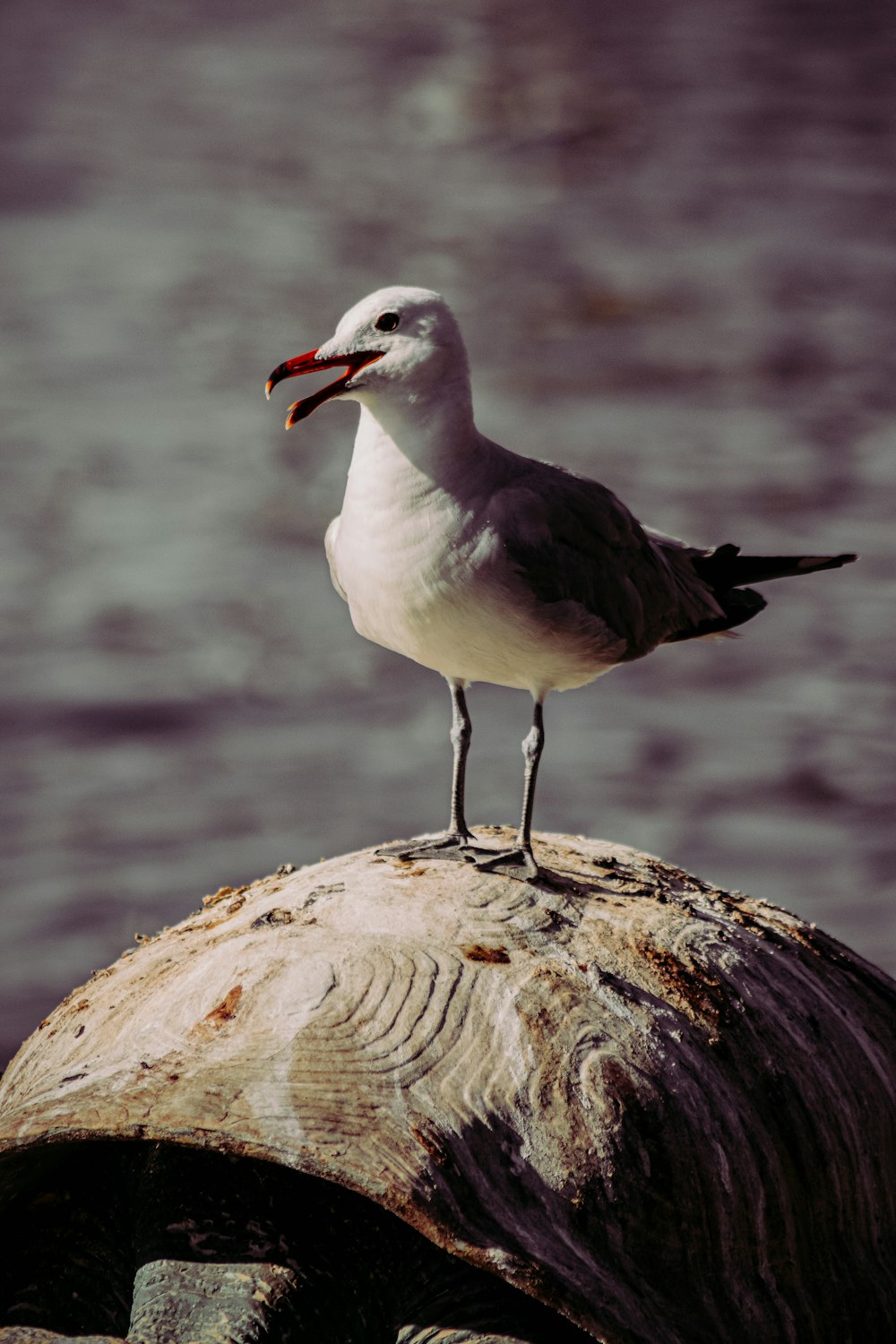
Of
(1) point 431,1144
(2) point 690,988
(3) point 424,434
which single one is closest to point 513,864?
(2) point 690,988

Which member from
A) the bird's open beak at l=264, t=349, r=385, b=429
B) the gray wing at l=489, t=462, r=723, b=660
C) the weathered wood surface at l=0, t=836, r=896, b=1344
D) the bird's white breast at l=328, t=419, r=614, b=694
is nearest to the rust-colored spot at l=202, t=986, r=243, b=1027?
the weathered wood surface at l=0, t=836, r=896, b=1344

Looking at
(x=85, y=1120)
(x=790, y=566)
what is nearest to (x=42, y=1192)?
(x=85, y=1120)

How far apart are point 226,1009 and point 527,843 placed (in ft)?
3.36

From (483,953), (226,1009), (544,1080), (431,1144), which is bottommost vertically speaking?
(431,1144)

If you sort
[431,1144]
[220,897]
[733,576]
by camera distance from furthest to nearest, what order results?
[733,576] → [220,897] → [431,1144]

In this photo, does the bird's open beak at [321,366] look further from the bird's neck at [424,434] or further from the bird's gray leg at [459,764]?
the bird's gray leg at [459,764]

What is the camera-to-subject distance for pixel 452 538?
4.26m

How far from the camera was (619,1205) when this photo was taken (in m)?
3.91

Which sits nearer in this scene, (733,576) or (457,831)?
(457,831)

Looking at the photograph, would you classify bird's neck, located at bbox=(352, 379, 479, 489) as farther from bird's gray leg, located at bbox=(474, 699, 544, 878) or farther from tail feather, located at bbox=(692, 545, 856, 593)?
tail feather, located at bbox=(692, 545, 856, 593)

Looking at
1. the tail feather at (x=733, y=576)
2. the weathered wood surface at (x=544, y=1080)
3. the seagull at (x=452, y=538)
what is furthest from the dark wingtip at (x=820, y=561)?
the weathered wood surface at (x=544, y=1080)

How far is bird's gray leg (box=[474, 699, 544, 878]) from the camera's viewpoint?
4.50 m

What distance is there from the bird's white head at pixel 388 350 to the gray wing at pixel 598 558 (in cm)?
43

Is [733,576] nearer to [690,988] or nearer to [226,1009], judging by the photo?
[690,988]
